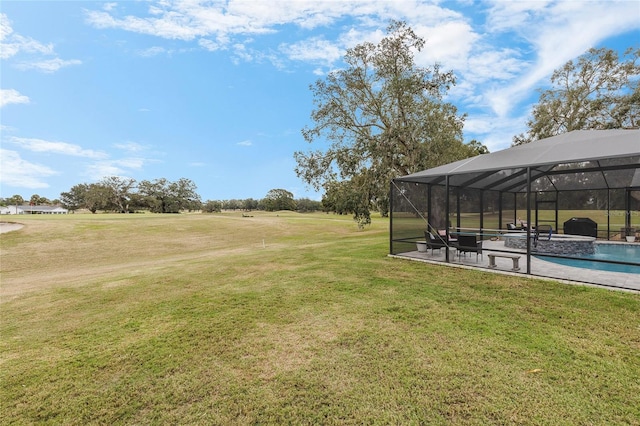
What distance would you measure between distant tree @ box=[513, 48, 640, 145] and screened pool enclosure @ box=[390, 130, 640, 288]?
900 centimetres

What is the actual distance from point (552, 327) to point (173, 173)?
63893 millimetres

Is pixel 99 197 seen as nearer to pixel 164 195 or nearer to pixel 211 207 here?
pixel 164 195

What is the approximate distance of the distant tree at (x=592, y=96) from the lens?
56.8ft

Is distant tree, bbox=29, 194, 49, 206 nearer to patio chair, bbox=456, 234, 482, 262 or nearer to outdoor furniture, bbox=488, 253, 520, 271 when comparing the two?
patio chair, bbox=456, 234, 482, 262

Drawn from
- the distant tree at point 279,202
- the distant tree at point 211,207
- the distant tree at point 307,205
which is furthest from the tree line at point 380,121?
the distant tree at point 211,207

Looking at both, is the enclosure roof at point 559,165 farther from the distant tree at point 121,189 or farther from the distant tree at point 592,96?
the distant tree at point 121,189

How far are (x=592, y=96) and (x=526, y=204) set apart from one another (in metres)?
14.0

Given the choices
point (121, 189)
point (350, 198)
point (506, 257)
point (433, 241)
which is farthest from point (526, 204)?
point (121, 189)

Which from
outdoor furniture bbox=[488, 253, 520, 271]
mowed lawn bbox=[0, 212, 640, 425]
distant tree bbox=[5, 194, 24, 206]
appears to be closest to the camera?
mowed lawn bbox=[0, 212, 640, 425]

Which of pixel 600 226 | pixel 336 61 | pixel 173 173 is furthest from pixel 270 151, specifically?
pixel 173 173

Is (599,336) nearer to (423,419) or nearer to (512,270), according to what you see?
(423,419)

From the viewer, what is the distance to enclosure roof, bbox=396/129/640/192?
597 cm

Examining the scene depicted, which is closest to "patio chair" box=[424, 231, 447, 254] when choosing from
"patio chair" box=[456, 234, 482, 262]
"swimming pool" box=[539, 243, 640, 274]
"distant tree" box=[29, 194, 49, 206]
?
"patio chair" box=[456, 234, 482, 262]

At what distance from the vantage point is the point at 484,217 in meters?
12.3
